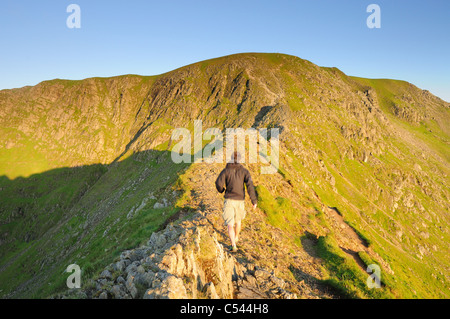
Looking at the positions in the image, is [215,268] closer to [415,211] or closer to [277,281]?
[277,281]

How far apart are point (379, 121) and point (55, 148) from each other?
21601 centimetres

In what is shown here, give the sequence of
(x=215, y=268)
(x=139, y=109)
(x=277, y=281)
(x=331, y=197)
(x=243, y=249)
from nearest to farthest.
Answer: (x=215, y=268), (x=277, y=281), (x=243, y=249), (x=331, y=197), (x=139, y=109)

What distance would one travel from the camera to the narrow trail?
12.4 meters

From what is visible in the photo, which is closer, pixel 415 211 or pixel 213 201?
pixel 213 201

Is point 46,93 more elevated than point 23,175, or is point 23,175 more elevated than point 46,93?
point 46,93

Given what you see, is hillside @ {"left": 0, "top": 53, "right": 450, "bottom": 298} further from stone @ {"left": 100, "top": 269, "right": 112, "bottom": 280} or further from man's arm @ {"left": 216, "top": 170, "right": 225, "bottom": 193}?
man's arm @ {"left": 216, "top": 170, "right": 225, "bottom": 193}

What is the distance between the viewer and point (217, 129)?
402 feet

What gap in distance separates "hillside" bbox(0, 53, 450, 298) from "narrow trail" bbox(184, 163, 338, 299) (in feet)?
0.39

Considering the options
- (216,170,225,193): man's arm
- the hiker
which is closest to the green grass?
the hiker

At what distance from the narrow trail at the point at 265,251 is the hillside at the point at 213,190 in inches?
4.7

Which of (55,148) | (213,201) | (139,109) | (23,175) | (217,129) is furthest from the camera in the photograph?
(139,109)

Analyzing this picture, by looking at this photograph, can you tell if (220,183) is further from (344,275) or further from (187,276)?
(344,275)
